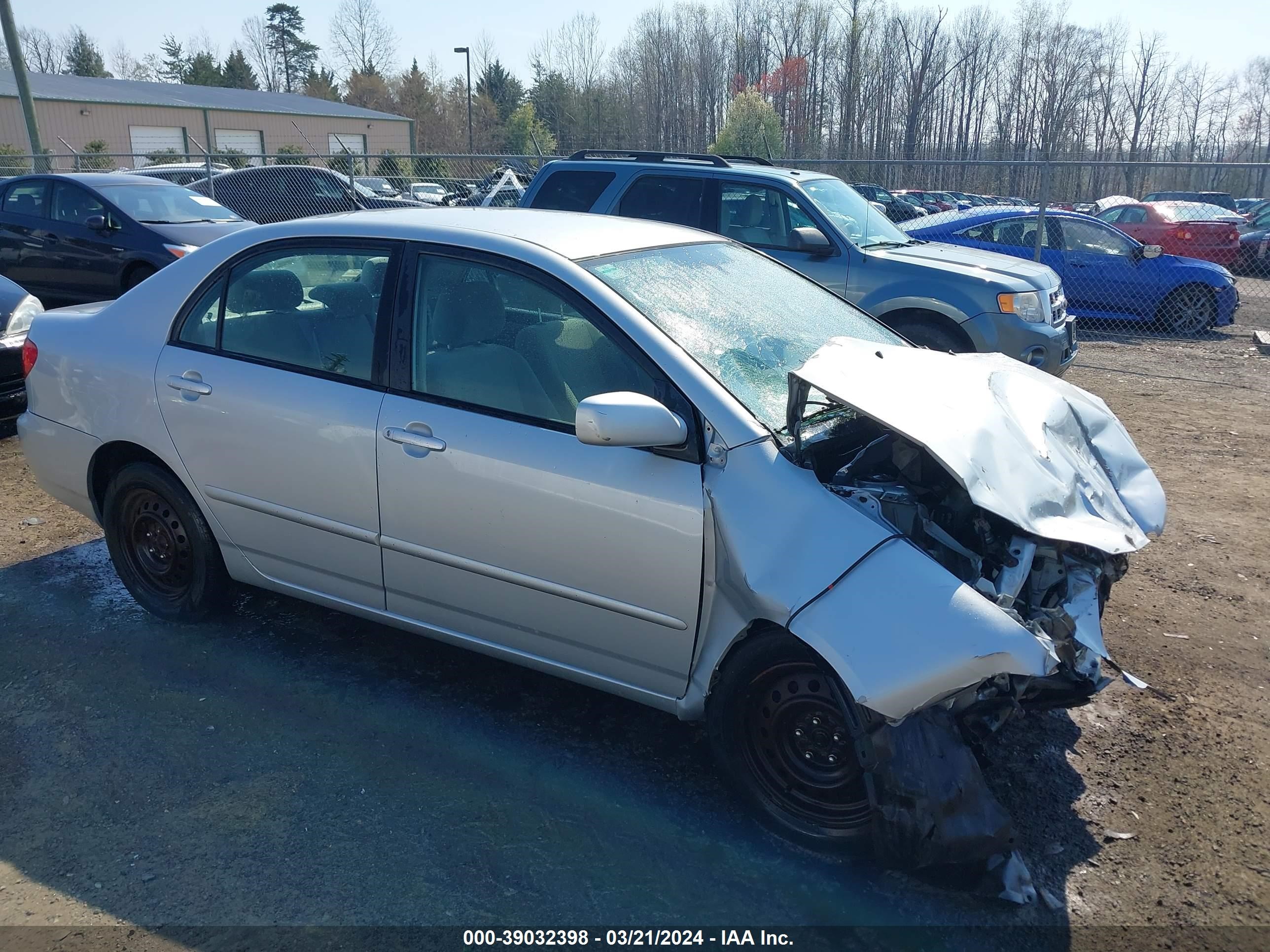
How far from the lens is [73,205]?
10.9 meters

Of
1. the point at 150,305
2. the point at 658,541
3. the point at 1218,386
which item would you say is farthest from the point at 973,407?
the point at 1218,386

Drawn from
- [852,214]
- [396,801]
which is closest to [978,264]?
[852,214]

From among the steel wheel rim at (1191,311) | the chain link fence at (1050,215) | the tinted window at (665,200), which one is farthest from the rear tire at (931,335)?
the steel wheel rim at (1191,311)

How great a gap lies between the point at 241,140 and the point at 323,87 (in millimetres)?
24010

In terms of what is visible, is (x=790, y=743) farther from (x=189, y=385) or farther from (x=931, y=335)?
(x=931, y=335)

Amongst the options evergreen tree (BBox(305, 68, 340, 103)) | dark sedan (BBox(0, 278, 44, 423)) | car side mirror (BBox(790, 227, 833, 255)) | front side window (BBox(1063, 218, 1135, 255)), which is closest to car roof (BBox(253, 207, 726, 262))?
car side mirror (BBox(790, 227, 833, 255))

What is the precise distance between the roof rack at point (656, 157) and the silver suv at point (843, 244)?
0.02 metres

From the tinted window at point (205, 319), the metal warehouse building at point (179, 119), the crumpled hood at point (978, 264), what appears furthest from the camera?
the metal warehouse building at point (179, 119)

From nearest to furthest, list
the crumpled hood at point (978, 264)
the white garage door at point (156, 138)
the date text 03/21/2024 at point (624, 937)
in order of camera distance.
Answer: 1. the date text 03/21/2024 at point (624, 937)
2. the crumpled hood at point (978, 264)
3. the white garage door at point (156, 138)

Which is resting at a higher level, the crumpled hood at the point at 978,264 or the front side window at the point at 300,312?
the front side window at the point at 300,312

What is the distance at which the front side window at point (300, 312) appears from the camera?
3662mm

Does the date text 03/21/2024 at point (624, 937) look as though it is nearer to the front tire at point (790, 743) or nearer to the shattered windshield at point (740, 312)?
the front tire at point (790, 743)

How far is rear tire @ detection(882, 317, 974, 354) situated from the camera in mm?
7797

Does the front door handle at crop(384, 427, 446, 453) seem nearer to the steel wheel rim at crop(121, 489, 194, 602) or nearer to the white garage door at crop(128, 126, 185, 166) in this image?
the steel wheel rim at crop(121, 489, 194, 602)
